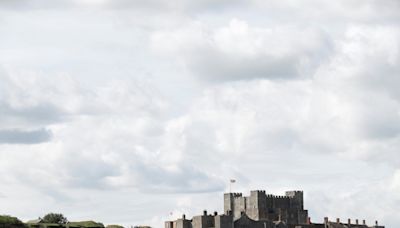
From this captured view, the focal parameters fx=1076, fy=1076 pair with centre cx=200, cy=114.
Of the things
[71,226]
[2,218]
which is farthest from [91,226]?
[2,218]

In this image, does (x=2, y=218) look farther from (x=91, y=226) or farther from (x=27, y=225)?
(x=91, y=226)

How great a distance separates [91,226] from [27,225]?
13193 millimetres

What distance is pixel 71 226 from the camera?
19038 centimetres

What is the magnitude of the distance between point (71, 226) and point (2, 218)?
12956mm

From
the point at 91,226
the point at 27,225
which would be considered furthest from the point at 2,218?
the point at 91,226

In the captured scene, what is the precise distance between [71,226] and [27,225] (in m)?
8.99

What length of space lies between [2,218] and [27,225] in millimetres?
4409

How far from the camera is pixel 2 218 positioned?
183875 millimetres

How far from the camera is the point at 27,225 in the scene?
184625mm

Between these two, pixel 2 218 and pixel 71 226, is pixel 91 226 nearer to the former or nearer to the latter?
pixel 71 226

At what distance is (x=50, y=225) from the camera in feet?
619

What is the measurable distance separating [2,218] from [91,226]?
17116 millimetres

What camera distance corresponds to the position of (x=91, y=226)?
7598 inches
